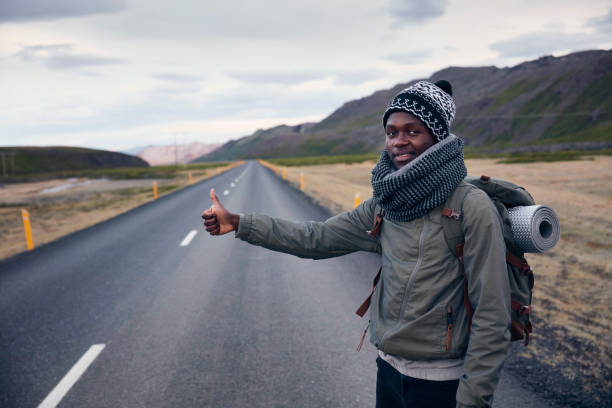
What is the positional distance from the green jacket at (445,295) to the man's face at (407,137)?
30 cm

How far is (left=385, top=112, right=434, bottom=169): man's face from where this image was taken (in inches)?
74.8

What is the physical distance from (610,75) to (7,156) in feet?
733

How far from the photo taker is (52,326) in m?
5.18

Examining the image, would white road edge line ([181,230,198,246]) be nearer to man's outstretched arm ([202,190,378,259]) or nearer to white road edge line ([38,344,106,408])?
white road edge line ([38,344,106,408])

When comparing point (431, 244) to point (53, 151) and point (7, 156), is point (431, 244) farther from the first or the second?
point (53, 151)

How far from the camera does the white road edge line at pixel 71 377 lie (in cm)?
351

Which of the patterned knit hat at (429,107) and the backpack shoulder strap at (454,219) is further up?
the patterned knit hat at (429,107)

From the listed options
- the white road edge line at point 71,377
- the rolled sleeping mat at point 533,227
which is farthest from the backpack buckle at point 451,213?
the white road edge line at point 71,377

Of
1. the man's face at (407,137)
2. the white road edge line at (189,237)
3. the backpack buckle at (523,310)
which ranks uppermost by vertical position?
the man's face at (407,137)

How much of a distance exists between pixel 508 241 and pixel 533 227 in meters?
0.12

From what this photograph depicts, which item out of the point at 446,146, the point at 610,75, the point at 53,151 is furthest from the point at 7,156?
the point at 610,75

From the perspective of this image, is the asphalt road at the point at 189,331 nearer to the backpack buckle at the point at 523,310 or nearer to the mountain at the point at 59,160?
the backpack buckle at the point at 523,310

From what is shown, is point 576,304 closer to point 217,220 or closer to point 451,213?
point 451,213

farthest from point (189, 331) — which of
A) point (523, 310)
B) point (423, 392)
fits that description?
point (523, 310)
